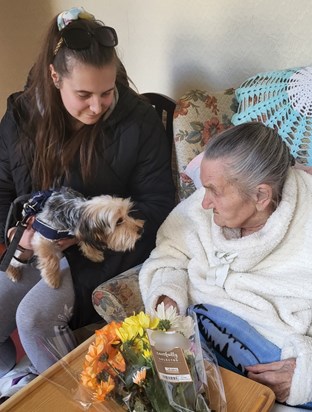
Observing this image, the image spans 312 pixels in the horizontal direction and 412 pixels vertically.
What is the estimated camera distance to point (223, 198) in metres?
1.20

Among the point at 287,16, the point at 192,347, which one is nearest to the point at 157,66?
the point at 287,16

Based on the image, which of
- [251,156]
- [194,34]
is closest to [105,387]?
[251,156]

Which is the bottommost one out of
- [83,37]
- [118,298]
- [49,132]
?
[118,298]

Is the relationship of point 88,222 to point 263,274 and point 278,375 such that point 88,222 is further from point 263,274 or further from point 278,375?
point 278,375

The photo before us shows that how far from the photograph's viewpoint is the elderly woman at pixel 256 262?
45.4 inches

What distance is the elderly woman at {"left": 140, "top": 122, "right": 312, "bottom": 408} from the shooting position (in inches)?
45.4

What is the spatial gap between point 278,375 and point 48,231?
0.75 metres

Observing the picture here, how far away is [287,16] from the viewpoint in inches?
63.4

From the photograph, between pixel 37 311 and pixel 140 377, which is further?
pixel 37 311

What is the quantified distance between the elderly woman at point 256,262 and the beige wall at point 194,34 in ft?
2.16

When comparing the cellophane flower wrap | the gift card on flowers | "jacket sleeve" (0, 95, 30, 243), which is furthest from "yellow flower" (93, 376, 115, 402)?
"jacket sleeve" (0, 95, 30, 243)

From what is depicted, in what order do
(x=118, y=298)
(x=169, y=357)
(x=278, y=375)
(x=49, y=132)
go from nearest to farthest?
(x=169, y=357), (x=278, y=375), (x=118, y=298), (x=49, y=132)

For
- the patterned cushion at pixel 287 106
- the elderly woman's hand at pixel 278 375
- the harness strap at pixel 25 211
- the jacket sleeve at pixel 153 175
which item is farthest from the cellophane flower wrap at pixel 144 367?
the patterned cushion at pixel 287 106

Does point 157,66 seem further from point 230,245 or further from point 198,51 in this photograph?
point 230,245
